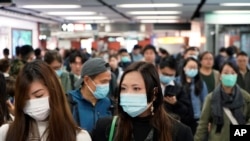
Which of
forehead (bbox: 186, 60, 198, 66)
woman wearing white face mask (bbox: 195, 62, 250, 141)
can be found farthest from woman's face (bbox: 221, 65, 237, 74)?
forehead (bbox: 186, 60, 198, 66)

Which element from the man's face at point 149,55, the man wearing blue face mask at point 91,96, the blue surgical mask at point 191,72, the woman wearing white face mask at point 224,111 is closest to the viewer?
the man wearing blue face mask at point 91,96

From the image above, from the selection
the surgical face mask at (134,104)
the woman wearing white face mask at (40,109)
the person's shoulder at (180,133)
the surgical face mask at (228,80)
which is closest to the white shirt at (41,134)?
the woman wearing white face mask at (40,109)

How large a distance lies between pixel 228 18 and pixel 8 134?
1240cm

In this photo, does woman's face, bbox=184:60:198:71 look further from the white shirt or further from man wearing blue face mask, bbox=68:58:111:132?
the white shirt

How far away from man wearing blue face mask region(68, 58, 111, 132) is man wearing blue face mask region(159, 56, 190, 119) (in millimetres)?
1043

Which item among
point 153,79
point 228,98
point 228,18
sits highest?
point 228,18

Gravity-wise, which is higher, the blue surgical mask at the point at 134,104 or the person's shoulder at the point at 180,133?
the blue surgical mask at the point at 134,104

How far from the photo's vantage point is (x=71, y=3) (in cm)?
1138

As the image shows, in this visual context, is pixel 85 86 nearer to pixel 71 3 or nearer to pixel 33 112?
pixel 33 112

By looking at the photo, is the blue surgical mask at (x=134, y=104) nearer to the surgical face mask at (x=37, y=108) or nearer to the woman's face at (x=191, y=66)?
the surgical face mask at (x=37, y=108)

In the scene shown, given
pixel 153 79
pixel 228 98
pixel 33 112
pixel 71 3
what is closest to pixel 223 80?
pixel 228 98

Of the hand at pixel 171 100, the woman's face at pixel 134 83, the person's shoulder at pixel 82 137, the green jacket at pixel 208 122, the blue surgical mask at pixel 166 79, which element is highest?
the woman's face at pixel 134 83

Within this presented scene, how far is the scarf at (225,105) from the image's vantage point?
4.72 m

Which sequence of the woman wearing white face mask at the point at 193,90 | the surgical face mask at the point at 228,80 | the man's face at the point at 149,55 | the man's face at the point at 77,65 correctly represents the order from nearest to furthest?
the surgical face mask at the point at 228,80 < the woman wearing white face mask at the point at 193,90 < the man's face at the point at 77,65 < the man's face at the point at 149,55
